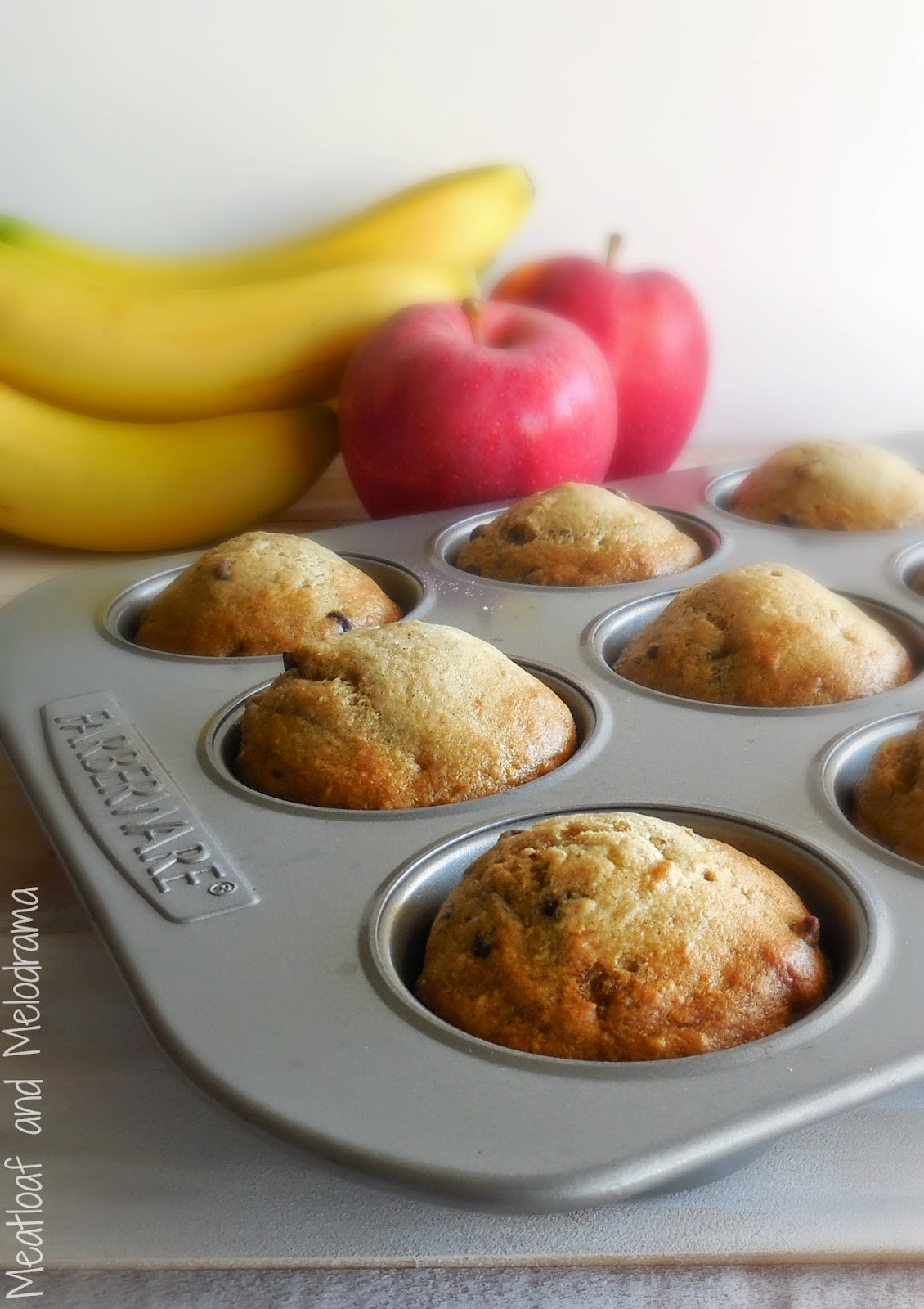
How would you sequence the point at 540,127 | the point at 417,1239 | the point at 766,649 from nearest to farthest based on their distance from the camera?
the point at 417,1239 → the point at 766,649 → the point at 540,127

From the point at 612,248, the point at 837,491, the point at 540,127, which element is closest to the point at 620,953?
the point at 837,491

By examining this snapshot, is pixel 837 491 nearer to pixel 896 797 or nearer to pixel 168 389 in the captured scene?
pixel 896 797

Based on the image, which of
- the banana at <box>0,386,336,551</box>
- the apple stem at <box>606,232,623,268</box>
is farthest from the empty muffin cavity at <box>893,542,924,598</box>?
the banana at <box>0,386,336,551</box>

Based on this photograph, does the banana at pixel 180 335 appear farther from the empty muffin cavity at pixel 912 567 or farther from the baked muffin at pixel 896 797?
the baked muffin at pixel 896 797

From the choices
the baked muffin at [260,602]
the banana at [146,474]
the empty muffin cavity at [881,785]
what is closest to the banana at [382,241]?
the banana at [146,474]

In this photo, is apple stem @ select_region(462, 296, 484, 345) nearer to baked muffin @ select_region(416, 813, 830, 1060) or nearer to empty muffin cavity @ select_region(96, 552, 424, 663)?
empty muffin cavity @ select_region(96, 552, 424, 663)

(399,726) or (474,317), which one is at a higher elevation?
(474,317)
